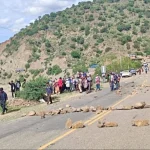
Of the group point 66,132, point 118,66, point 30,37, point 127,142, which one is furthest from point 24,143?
point 30,37

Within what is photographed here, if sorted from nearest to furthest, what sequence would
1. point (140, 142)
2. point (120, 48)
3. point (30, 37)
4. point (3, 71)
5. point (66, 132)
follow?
point (140, 142) → point (66, 132) → point (120, 48) → point (3, 71) → point (30, 37)

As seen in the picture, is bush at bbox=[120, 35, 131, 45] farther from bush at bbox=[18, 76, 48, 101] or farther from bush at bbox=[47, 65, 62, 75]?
bush at bbox=[18, 76, 48, 101]

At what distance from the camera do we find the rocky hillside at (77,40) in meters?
111

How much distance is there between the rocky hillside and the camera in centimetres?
11056

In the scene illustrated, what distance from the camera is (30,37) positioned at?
130m

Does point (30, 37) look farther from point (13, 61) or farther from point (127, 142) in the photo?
point (127, 142)

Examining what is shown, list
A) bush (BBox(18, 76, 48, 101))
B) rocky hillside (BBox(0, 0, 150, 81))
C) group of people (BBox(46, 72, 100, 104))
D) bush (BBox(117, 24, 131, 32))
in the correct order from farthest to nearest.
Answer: bush (BBox(117, 24, 131, 32)) → rocky hillside (BBox(0, 0, 150, 81)) → group of people (BBox(46, 72, 100, 104)) → bush (BBox(18, 76, 48, 101))

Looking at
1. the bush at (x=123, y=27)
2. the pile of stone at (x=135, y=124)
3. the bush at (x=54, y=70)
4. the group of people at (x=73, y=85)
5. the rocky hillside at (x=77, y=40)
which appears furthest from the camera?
the bush at (x=123, y=27)

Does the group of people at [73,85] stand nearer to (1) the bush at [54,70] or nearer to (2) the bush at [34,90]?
(2) the bush at [34,90]

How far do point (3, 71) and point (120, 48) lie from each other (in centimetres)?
3535

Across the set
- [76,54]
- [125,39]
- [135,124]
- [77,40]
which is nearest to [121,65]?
[76,54]

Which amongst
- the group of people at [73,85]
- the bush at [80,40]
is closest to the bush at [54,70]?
the bush at [80,40]

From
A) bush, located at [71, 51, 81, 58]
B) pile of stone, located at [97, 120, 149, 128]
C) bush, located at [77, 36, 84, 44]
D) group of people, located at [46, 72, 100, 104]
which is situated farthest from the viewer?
bush, located at [77, 36, 84, 44]

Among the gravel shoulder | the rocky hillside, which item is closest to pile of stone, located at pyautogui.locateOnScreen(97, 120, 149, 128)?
the gravel shoulder
